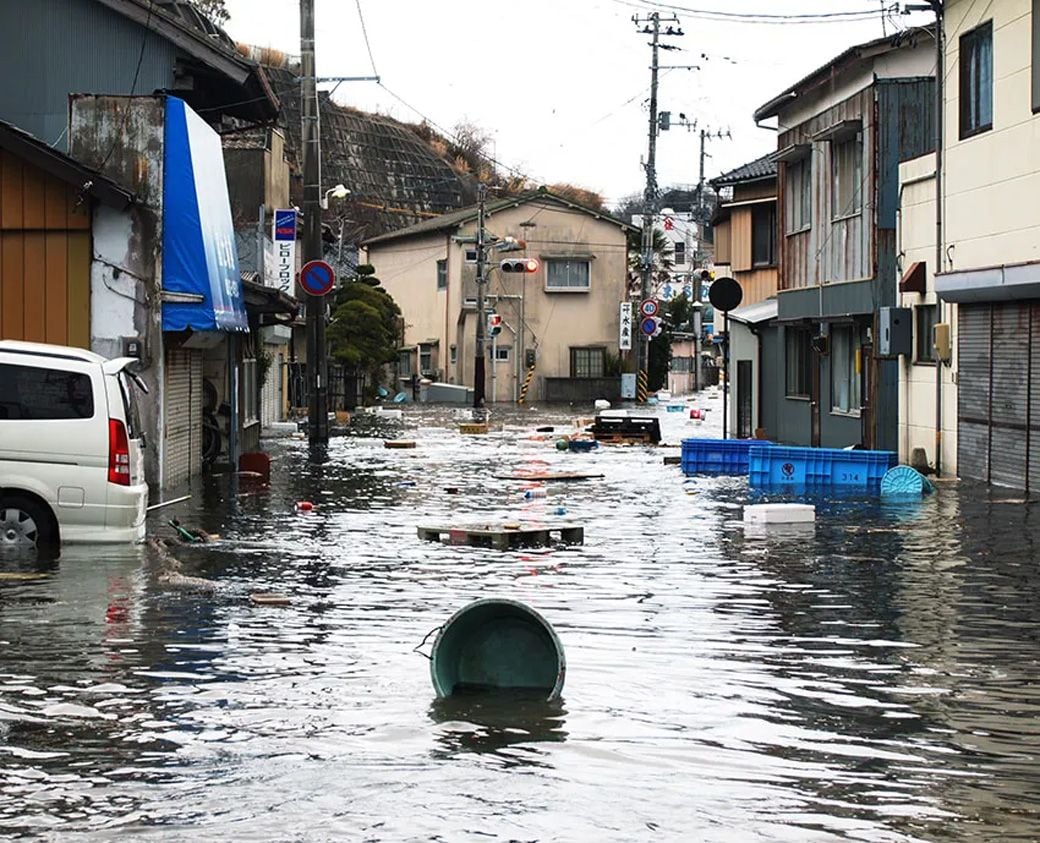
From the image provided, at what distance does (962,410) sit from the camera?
23719 mm

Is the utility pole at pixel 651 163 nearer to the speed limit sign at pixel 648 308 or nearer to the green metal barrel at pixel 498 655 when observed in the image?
the speed limit sign at pixel 648 308

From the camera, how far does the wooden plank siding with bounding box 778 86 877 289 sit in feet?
90.9

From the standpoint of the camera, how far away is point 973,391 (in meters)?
23.2

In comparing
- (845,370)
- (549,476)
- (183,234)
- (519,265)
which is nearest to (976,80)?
(845,370)

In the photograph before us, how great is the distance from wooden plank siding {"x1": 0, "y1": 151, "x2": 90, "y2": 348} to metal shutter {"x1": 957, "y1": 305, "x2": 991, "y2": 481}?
1235 centimetres

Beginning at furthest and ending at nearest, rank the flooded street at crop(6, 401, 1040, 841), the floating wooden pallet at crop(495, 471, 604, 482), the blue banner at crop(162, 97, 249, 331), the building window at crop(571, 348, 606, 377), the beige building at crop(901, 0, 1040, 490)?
the building window at crop(571, 348, 606, 377), the floating wooden pallet at crop(495, 471, 604, 482), the blue banner at crop(162, 97, 249, 331), the beige building at crop(901, 0, 1040, 490), the flooded street at crop(6, 401, 1040, 841)

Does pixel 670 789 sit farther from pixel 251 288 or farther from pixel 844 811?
pixel 251 288

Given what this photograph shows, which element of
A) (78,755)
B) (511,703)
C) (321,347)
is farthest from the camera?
(321,347)

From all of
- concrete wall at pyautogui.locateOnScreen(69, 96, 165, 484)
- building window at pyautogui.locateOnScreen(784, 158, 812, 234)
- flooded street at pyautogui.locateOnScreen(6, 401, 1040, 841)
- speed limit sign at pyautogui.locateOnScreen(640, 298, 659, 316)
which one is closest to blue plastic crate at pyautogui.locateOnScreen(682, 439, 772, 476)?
building window at pyautogui.locateOnScreen(784, 158, 812, 234)

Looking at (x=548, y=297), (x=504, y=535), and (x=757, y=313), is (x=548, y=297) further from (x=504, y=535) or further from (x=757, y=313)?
(x=504, y=535)

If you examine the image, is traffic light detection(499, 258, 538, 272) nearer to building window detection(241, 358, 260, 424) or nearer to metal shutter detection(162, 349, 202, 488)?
building window detection(241, 358, 260, 424)

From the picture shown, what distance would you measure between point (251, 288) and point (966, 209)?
12931 mm

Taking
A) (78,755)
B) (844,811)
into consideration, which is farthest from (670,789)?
(78,755)

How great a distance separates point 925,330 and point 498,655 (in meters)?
18.0
